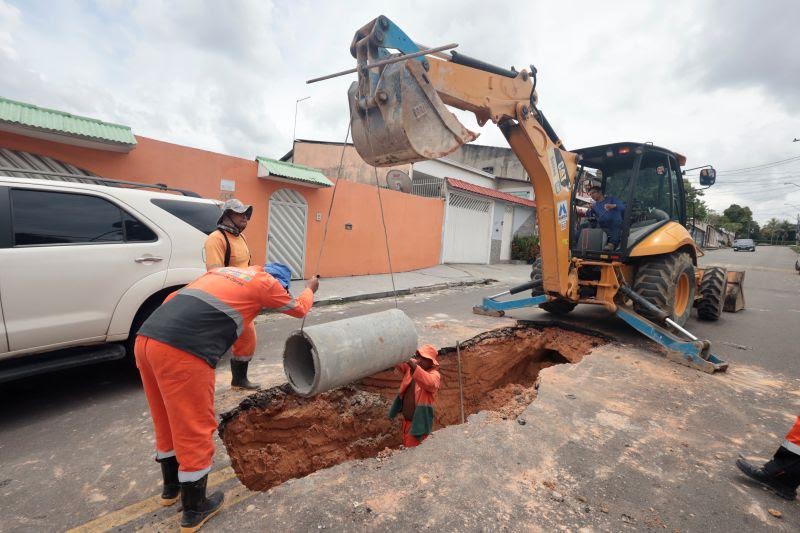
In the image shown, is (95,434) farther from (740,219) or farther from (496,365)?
(740,219)

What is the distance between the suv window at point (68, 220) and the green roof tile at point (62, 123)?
337cm

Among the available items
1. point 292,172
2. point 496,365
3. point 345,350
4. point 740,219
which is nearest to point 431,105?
point 345,350

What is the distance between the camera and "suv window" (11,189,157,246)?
3.13 metres

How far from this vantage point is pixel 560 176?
5.18 m

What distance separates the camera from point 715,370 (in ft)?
14.5

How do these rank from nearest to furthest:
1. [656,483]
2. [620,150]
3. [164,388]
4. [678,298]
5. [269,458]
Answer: [164,388], [656,483], [269,458], [620,150], [678,298]

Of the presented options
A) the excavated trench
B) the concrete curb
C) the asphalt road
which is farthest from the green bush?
the excavated trench

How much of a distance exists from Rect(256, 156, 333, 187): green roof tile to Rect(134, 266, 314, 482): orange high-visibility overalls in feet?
22.2

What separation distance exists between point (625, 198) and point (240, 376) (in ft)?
18.7

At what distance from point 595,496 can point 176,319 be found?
100 inches

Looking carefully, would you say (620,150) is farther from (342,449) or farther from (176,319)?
(176,319)

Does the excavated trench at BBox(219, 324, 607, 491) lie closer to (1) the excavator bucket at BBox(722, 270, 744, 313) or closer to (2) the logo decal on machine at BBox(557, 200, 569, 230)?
(2) the logo decal on machine at BBox(557, 200, 569, 230)

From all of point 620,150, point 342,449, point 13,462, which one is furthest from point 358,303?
point 13,462

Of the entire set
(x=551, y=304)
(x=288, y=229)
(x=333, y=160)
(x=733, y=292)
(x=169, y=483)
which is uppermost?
(x=333, y=160)
